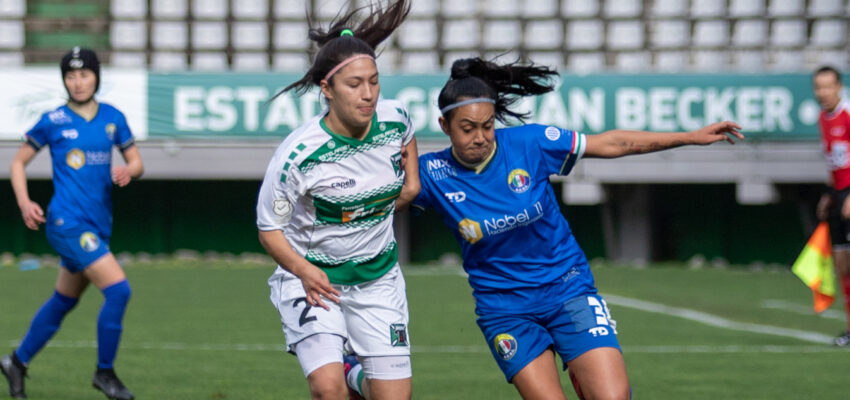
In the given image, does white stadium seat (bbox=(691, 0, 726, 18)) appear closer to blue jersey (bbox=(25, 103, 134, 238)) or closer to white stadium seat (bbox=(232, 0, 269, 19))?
white stadium seat (bbox=(232, 0, 269, 19))

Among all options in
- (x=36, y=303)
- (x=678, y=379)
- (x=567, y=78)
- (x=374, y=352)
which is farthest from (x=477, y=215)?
(x=567, y=78)

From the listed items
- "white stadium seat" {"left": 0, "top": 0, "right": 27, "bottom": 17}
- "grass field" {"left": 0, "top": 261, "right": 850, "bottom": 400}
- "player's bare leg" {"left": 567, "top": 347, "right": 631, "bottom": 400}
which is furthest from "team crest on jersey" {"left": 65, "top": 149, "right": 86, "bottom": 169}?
"white stadium seat" {"left": 0, "top": 0, "right": 27, "bottom": 17}

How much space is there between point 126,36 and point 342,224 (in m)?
18.7

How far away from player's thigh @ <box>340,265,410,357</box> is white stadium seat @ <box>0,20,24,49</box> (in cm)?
1888

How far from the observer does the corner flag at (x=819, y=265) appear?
9.79 metres

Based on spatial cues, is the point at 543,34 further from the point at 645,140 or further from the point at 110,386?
the point at 645,140

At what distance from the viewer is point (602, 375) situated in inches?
204

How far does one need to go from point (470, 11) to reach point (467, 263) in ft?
59.1

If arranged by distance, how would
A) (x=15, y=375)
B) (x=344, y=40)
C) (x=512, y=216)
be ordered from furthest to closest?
(x=15, y=375), (x=512, y=216), (x=344, y=40)

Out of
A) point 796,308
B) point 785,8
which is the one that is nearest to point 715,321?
point 796,308

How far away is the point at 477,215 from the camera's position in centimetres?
529

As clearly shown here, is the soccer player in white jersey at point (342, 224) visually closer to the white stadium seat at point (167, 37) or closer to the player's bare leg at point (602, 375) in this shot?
the player's bare leg at point (602, 375)

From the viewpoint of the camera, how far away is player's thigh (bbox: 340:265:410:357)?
5125 millimetres

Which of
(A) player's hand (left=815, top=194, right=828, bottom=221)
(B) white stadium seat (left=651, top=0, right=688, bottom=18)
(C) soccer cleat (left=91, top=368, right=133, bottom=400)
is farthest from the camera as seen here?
(B) white stadium seat (left=651, top=0, right=688, bottom=18)
